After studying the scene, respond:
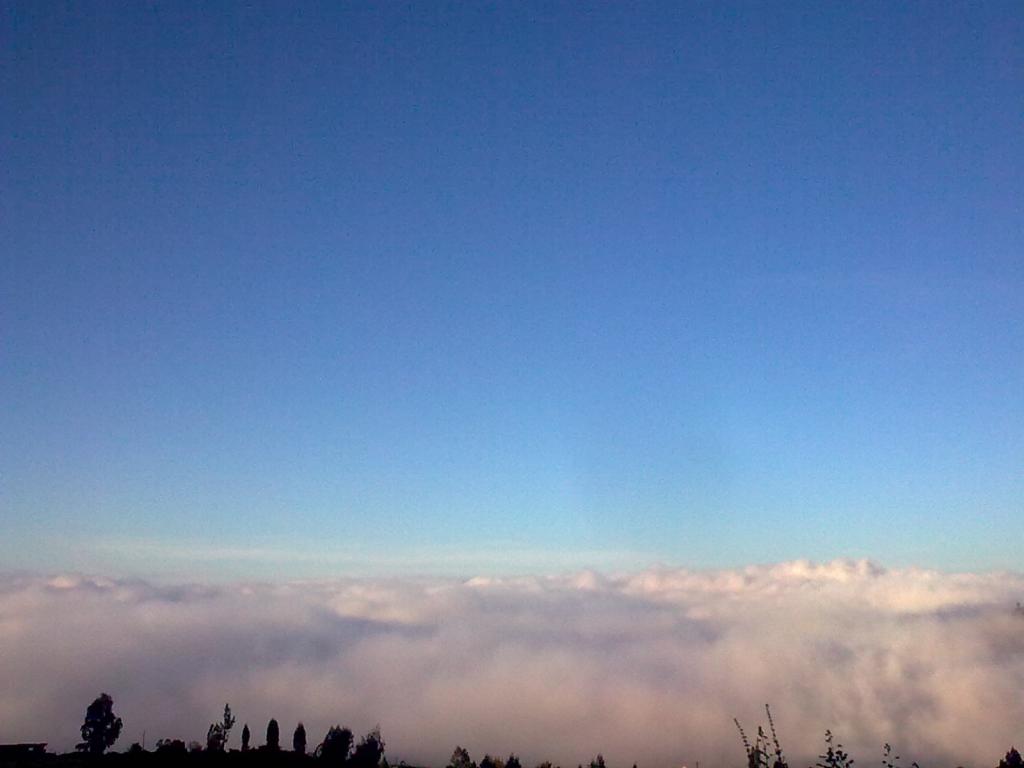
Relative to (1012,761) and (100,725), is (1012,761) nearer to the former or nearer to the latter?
(1012,761)

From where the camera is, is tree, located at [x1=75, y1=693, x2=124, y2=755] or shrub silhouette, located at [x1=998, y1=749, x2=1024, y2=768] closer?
shrub silhouette, located at [x1=998, y1=749, x2=1024, y2=768]

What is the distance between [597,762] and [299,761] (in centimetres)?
11674

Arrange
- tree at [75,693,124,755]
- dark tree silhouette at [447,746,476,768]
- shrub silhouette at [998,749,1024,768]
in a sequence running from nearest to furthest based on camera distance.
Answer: shrub silhouette at [998,749,1024,768] → dark tree silhouette at [447,746,476,768] → tree at [75,693,124,755]

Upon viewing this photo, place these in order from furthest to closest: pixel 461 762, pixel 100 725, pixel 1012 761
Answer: pixel 100 725, pixel 461 762, pixel 1012 761

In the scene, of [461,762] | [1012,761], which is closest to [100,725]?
[461,762]

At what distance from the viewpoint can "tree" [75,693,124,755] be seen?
181 meters

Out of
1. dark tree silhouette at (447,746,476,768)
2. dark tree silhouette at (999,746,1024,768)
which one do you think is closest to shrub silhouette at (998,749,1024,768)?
dark tree silhouette at (999,746,1024,768)

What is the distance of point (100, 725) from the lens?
7175 inches

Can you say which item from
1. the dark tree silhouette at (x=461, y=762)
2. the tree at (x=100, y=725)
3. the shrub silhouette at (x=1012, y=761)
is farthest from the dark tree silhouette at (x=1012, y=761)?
the tree at (x=100, y=725)

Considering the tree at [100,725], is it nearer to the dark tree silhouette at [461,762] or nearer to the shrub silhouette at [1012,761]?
the dark tree silhouette at [461,762]

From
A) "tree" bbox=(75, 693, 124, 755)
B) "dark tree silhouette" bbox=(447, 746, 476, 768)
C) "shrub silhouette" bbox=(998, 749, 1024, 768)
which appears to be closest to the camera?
"shrub silhouette" bbox=(998, 749, 1024, 768)

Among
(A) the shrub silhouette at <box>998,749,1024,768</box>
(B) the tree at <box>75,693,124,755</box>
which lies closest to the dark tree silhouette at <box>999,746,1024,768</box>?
(A) the shrub silhouette at <box>998,749,1024,768</box>

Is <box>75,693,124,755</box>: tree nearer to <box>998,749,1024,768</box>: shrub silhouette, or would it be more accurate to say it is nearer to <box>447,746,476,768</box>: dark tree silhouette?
<box>447,746,476,768</box>: dark tree silhouette

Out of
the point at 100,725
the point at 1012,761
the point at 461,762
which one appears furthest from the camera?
the point at 100,725
